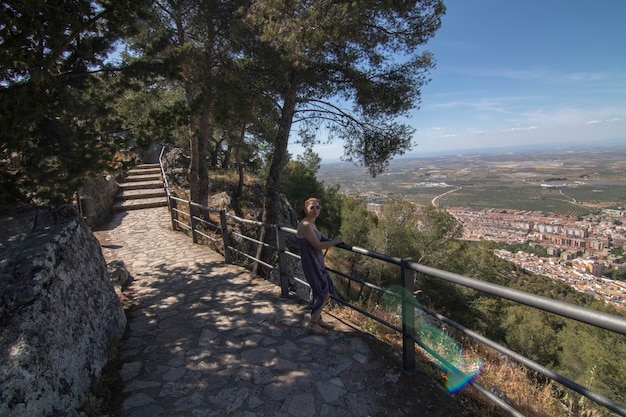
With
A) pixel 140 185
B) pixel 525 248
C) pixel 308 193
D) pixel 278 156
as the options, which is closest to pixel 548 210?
pixel 525 248

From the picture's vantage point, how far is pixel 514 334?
17750mm

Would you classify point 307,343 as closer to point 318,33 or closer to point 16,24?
point 16,24

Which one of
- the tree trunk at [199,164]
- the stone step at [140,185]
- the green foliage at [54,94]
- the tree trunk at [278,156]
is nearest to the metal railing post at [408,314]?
the green foliage at [54,94]

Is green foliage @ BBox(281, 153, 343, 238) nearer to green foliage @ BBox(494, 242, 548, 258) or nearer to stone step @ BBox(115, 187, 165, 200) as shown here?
stone step @ BBox(115, 187, 165, 200)

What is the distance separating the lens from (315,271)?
3.41m

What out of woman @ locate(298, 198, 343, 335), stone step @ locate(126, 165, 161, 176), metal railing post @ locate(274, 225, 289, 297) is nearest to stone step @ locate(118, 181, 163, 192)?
stone step @ locate(126, 165, 161, 176)

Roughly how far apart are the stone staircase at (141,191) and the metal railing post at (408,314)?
40.9ft

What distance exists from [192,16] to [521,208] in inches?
2211

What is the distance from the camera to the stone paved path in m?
2.50

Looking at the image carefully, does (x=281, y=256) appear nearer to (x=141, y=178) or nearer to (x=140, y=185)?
(x=140, y=185)

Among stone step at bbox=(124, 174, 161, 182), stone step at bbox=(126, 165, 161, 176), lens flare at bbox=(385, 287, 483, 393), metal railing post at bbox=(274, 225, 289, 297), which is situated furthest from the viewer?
stone step at bbox=(126, 165, 161, 176)

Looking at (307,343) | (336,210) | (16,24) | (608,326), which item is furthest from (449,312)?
(16,24)

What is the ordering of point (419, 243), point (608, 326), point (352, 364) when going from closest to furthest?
point (608, 326)
point (352, 364)
point (419, 243)

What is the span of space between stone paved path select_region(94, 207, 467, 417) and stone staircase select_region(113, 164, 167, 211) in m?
8.78
